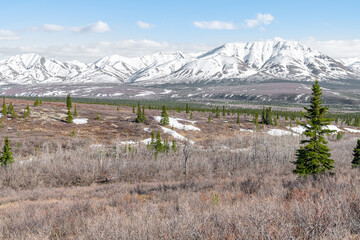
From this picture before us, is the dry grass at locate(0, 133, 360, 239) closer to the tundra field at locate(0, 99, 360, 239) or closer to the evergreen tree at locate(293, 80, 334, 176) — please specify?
the tundra field at locate(0, 99, 360, 239)

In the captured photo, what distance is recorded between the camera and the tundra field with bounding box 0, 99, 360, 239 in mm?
5789

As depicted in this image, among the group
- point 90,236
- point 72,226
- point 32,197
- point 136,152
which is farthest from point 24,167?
point 90,236

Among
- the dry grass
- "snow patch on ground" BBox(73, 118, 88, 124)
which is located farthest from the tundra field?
"snow patch on ground" BBox(73, 118, 88, 124)

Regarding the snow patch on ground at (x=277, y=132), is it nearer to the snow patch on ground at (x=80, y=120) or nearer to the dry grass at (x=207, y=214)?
the snow patch on ground at (x=80, y=120)

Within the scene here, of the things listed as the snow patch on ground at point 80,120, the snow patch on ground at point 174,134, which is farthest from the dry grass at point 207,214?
the snow patch on ground at point 80,120

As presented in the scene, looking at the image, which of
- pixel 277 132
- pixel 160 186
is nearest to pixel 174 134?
pixel 277 132

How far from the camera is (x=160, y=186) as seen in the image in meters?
16.7

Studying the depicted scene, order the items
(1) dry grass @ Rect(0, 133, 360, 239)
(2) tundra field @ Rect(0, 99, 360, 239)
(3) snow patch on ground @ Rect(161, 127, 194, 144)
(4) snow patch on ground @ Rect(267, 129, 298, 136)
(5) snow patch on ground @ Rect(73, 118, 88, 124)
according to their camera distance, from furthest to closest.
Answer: (4) snow patch on ground @ Rect(267, 129, 298, 136) → (5) snow patch on ground @ Rect(73, 118, 88, 124) → (3) snow patch on ground @ Rect(161, 127, 194, 144) → (2) tundra field @ Rect(0, 99, 360, 239) → (1) dry grass @ Rect(0, 133, 360, 239)

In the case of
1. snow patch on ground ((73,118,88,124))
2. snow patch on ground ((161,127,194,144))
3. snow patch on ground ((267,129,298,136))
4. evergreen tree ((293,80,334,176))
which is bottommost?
snow patch on ground ((267,129,298,136))

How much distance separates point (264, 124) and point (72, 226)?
260ft

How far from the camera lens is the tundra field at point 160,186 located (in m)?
5.79

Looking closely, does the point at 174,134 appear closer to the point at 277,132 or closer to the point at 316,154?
the point at 277,132

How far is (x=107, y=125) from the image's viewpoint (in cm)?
5884

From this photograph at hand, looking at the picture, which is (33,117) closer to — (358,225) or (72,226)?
(72,226)
